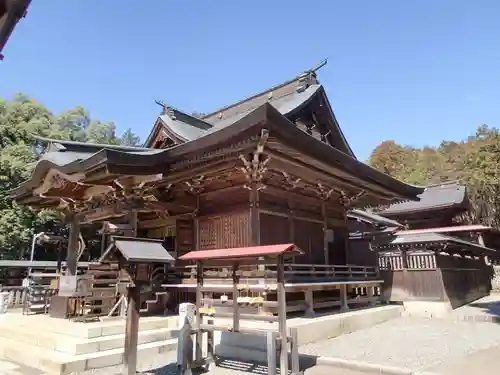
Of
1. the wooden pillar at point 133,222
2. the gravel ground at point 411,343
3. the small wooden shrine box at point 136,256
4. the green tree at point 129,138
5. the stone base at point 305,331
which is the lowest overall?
the gravel ground at point 411,343

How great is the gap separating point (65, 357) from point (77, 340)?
406 mm

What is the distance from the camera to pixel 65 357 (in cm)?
720

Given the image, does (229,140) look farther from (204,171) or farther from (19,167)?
(19,167)

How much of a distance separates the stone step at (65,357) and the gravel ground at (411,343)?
10.8ft

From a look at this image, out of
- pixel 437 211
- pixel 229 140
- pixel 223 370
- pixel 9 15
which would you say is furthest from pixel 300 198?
pixel 437 211

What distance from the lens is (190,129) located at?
14328mm

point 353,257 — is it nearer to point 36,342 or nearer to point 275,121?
point 275,121

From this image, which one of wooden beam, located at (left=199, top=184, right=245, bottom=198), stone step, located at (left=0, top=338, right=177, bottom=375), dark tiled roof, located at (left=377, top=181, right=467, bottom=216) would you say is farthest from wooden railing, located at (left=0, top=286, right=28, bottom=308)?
dark tiled roof, located at (left=377, top=181, right=467, bottom=216)

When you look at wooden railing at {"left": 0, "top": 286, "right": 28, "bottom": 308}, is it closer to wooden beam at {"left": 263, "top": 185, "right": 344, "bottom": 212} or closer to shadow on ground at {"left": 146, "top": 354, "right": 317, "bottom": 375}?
shadow on ground at {"left": 146, "top": 354, "right": 317, "bottom": 375}

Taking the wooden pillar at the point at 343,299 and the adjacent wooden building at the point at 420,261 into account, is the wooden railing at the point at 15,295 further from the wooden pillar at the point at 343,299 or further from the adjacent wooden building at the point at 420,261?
the adjacent wooden building at the point at 420,261

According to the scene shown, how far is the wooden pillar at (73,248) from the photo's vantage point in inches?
444

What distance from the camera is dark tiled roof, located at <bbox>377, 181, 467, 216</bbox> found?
78.0 feet

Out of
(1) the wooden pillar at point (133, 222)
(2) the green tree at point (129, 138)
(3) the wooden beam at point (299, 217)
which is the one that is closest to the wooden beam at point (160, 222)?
(1) the wooden pillar at point (133, 222)

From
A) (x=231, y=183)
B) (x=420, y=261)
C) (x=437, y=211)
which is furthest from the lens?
(x=437, y=211)
